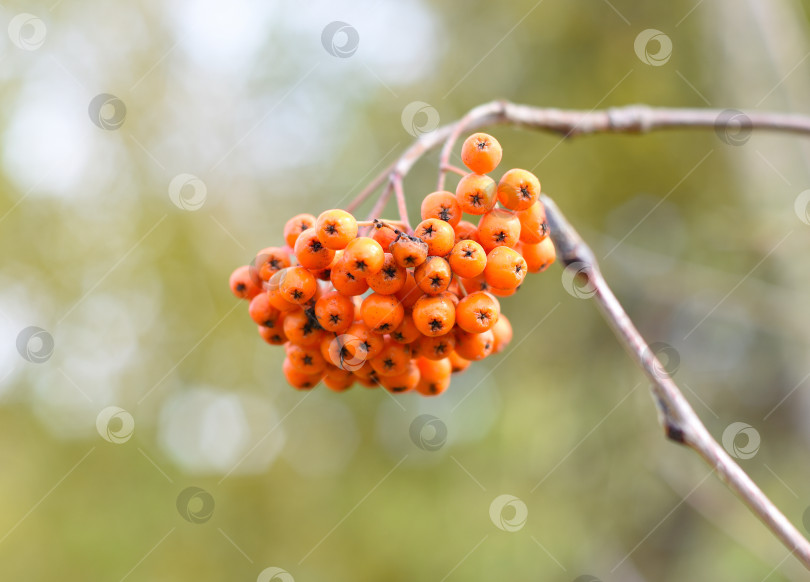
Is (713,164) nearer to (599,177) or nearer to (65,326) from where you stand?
(599,177)

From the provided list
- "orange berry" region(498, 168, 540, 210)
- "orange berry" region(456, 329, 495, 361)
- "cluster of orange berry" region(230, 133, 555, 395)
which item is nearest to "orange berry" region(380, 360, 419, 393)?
"cluster of orange berry" region(230, 133, 555, 395)

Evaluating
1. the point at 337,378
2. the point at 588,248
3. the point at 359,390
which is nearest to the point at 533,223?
the point at 588,248

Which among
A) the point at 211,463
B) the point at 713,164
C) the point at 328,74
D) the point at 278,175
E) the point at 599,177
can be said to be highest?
the point at 713,164

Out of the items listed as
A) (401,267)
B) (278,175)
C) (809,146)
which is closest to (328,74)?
(278,175)

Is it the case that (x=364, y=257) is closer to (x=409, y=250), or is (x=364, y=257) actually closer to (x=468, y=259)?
(x=409, y=250)

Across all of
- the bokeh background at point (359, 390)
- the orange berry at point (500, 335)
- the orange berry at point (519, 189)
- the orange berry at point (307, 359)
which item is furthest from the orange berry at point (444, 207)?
the bokeh background at point (359, 390)

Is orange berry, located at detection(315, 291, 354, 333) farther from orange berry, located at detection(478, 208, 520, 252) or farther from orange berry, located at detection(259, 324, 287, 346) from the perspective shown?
orange berry, located at detection(478, 208, 520, 252)
